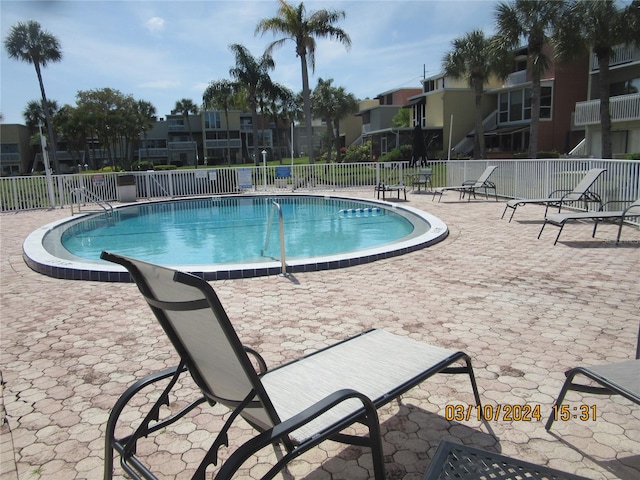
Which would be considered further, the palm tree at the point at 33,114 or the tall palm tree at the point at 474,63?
the palm tree at the point at 33,114

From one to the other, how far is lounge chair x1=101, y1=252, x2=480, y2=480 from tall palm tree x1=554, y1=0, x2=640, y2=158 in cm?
2414

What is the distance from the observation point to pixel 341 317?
14.2ft

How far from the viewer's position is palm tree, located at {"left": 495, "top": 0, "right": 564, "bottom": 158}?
2227 cm

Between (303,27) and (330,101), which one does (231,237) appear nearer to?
(303,27)

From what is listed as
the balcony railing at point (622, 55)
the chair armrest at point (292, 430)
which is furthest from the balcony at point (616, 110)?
the chair armrest at point (292, 430)

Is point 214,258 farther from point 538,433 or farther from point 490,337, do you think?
point 538,433

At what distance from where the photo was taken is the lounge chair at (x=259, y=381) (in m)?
1.57

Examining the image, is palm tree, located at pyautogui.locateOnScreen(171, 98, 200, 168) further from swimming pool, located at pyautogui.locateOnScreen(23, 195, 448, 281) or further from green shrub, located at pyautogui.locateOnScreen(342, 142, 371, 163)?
swimming pool, located at pyautogui.locateOnScreen(23, 195, 448, 281)

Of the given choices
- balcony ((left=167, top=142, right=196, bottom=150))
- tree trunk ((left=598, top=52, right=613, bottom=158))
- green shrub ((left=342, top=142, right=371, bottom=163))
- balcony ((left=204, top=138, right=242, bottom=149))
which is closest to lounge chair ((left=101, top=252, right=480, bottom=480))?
tree trunk ((left=598, top=52, right=613, bottom=158))

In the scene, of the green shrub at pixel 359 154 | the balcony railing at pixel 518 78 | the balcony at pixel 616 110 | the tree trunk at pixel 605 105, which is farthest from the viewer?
the green shrub at pixel 359 154

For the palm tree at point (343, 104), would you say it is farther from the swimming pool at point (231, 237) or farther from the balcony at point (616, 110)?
the swimming pool at point (231, 237)

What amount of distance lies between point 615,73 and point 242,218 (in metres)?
25.4

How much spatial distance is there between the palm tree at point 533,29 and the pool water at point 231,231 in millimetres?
13005
